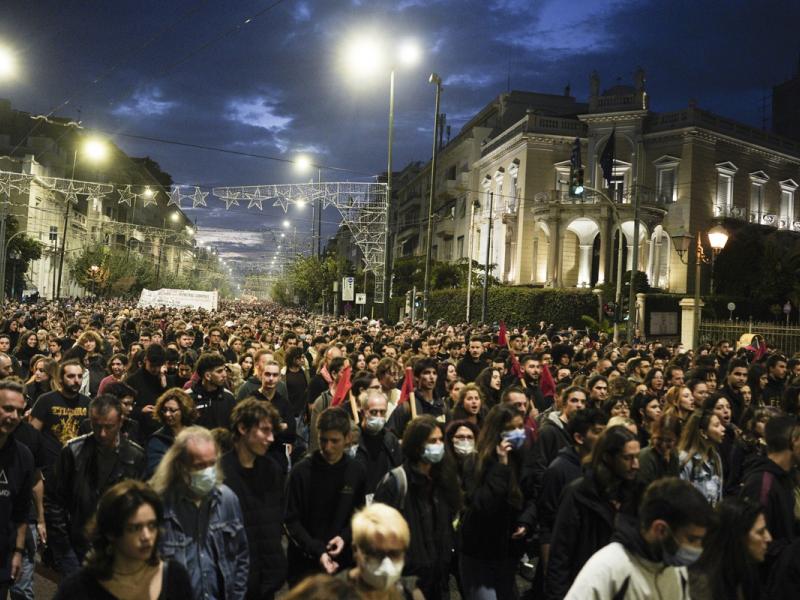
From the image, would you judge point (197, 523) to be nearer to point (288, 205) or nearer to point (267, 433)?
point (267, 433)

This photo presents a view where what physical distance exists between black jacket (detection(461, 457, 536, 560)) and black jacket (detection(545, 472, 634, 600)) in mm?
604

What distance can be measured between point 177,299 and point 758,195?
113 feet

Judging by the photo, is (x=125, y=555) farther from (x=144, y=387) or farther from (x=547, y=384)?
(x=547, y=384)

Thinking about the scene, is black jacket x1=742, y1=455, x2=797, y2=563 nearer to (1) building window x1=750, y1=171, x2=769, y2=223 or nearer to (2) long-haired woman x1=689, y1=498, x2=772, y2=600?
(2) long-haired woman x1=689, y1=498, x2=772, y2=600

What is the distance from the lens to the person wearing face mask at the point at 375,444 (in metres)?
5.75

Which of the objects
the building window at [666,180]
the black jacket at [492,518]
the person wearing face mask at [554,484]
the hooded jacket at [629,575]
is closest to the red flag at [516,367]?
the person wearing face mask at [554,484]

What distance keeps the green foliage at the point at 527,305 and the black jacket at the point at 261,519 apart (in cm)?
3459

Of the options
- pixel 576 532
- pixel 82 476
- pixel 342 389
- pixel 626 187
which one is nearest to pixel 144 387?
pixel 342 389

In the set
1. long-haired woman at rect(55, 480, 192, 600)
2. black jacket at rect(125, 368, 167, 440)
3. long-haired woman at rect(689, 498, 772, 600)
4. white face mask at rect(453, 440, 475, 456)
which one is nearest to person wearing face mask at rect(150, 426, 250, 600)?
long-haired woman at rect(55, 480, 192, 600)

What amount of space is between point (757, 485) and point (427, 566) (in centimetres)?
202

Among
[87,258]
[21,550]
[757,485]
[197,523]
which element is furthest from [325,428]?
[87,258]

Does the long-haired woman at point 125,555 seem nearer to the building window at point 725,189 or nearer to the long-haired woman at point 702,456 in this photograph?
the long-haired woman at point 702,456

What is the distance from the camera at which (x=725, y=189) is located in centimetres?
4788

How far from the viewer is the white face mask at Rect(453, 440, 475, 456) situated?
530 cm
